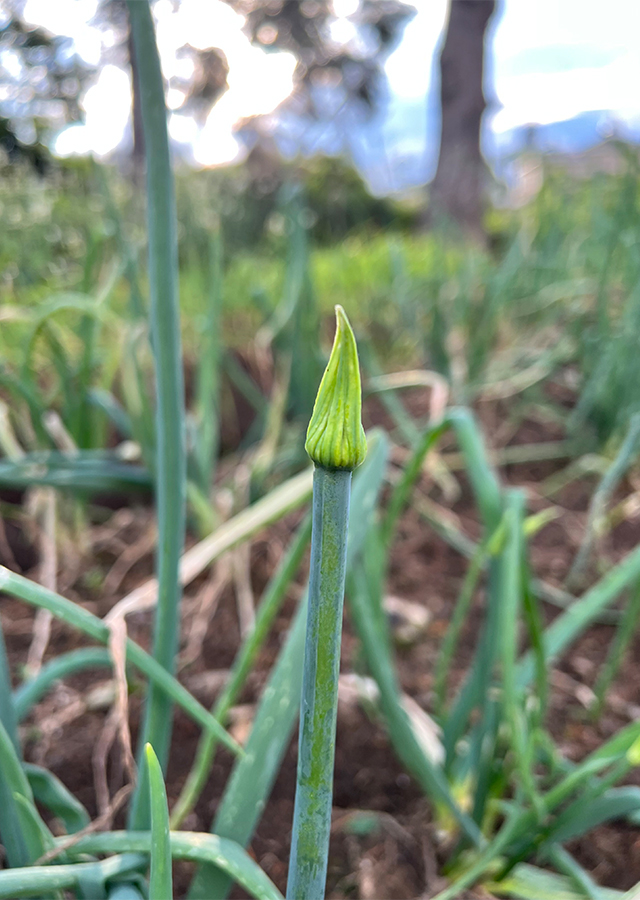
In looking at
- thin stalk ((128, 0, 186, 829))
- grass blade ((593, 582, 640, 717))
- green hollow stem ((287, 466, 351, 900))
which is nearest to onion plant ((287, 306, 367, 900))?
green hollow stem ((287, 466, 351, 900))

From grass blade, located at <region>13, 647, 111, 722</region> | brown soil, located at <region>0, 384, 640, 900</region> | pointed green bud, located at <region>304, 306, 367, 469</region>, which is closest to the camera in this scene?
pointed green bud, located at <region>304, 306, 367, 469</region>

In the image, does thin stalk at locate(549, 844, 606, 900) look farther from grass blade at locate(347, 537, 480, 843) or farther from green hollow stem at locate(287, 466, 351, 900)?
green hollow stem at locate(287, 466, 351, 900)

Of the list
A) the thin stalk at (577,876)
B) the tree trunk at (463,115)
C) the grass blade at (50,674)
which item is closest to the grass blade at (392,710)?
the thin stalk at (577,876)

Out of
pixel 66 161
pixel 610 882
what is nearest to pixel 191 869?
pixel 610 882

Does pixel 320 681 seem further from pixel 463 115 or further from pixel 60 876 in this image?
pixel 463 115

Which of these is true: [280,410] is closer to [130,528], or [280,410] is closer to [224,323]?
[130,528]

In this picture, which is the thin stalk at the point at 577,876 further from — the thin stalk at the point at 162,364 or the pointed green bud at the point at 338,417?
the pointed green bud at the point at 338,417
